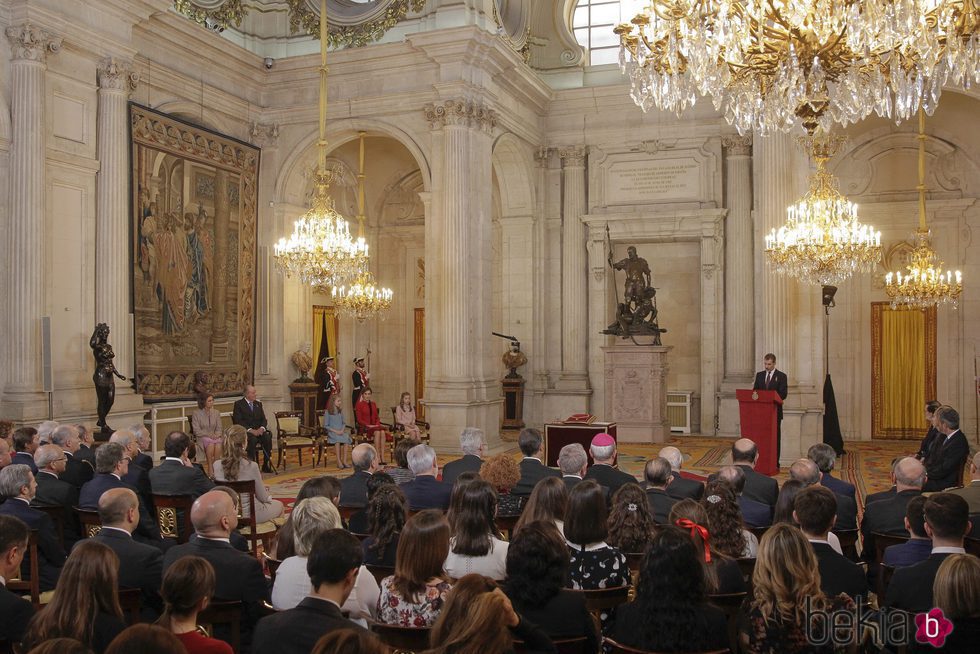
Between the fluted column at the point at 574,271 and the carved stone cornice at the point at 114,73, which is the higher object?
the carved stone cornice at the point at 114,73

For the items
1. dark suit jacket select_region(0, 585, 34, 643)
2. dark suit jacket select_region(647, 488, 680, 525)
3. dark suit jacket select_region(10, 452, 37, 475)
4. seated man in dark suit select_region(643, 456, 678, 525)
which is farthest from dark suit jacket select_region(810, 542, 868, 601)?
dark suit jacket select_region(10, 452, 37, 475)

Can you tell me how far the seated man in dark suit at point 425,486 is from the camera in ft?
19.0

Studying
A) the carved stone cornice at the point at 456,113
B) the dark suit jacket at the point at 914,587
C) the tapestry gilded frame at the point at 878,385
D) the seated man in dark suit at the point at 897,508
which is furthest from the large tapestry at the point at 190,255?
the dark suit jacket at the point at 914,587

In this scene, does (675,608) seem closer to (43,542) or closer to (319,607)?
(319,607)

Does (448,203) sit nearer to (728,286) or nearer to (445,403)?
(445,403)

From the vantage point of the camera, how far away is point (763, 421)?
11.5 m

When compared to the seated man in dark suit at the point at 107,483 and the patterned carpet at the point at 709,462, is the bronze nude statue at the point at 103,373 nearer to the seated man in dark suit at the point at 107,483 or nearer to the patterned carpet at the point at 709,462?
the patterned carpet at the point at 709,462

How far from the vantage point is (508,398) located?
1730 centimetres

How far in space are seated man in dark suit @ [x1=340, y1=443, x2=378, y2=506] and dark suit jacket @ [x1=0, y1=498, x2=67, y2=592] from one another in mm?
1737

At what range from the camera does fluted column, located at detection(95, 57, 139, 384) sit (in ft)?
38.2

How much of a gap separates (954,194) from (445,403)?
9516mm

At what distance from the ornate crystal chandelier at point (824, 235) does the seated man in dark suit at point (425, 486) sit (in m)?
7.23

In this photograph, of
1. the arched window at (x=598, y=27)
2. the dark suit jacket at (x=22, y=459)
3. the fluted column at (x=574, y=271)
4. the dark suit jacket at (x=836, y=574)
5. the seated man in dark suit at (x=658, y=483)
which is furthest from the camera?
the arched window at (x=598, y=27)

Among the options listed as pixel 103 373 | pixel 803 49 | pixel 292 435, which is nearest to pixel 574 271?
pixel 292 435
